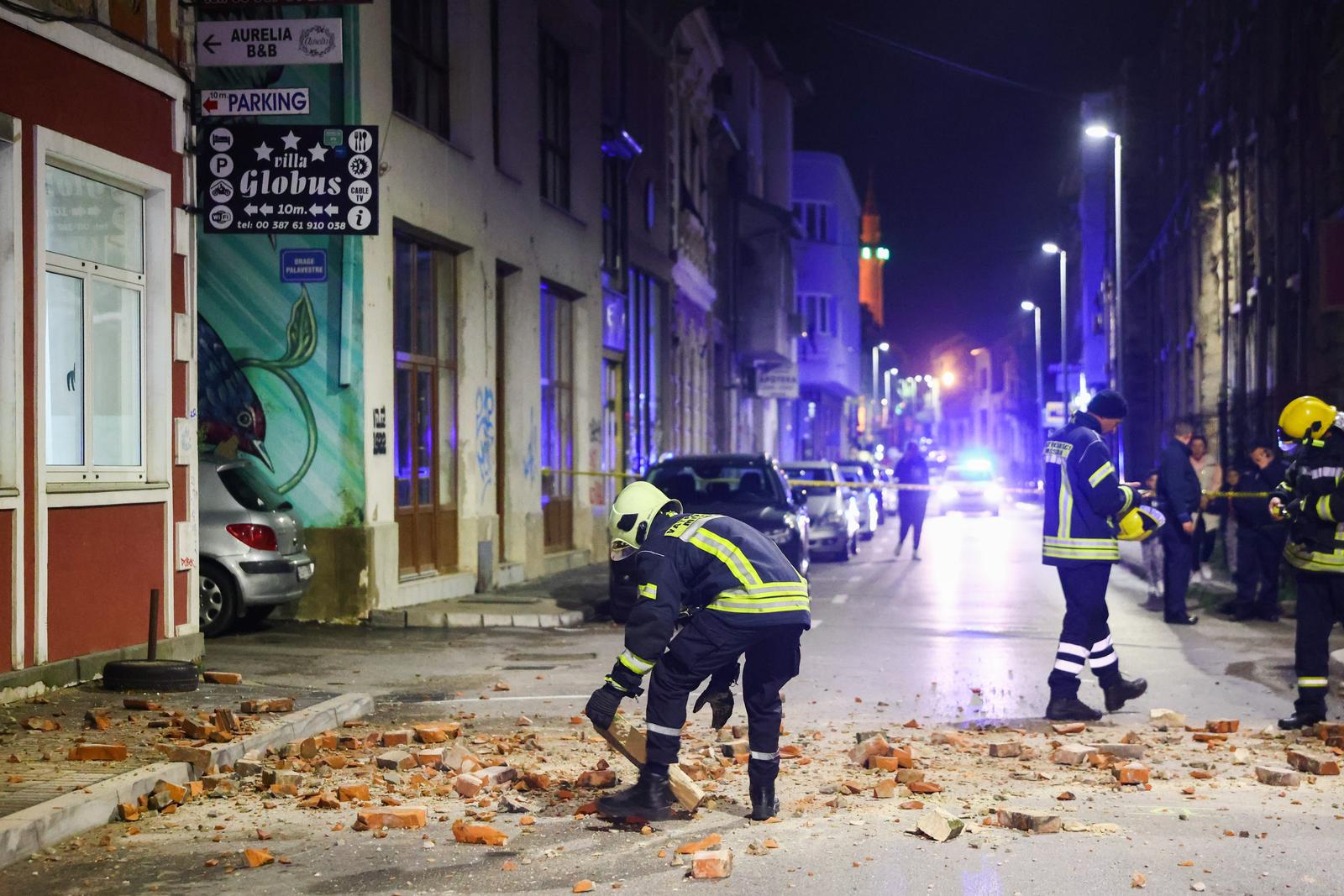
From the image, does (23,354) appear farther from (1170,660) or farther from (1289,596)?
(1289,596)

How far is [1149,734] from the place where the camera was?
8.93 metres

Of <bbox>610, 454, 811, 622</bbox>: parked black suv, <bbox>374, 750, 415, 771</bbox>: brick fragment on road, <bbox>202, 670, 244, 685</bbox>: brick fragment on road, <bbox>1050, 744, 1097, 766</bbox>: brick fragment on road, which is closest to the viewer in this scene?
<bbox>374, 750, 415, 771</bbox>: brick fragment on road

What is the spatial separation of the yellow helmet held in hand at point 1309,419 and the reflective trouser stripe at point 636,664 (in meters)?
4.92

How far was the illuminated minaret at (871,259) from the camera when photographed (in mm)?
125681

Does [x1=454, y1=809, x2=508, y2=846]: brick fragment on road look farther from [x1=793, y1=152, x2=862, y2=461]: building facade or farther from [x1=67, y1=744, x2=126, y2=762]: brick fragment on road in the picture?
[x1=793, y1=152, x2=862, y2=461]: building facade

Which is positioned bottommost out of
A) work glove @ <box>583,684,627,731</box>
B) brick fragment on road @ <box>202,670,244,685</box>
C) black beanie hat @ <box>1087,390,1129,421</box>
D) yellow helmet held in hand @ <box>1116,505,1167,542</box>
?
brick fragment on road @ <box>202,670,244,685</box>

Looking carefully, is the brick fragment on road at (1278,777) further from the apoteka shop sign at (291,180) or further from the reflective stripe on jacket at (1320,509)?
the apoteka shop sign at (291,180)

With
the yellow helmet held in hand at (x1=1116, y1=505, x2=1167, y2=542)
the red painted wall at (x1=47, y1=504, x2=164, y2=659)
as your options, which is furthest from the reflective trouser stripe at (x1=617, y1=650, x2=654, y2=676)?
the red painted wall at (x1=47, y1=504, x2=164, y2=659)

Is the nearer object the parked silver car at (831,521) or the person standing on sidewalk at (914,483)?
the parked silver car at (831,521)

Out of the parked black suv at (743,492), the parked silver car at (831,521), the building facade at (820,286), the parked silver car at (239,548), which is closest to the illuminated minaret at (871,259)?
the building facade at (820,286)

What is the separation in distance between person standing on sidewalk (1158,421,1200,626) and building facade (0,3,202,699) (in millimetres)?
9408

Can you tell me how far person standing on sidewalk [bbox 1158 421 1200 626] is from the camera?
15.5 meters

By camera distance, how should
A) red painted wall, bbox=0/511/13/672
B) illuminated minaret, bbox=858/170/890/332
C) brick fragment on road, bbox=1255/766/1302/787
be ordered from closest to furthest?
1. brick fragment on road, bbox=1255/766/1302/787
2. red painted wall, bbox=0/511/13/672
3. illuminated minaret, bbox=858/170/890/332

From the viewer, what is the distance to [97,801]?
6699 millimetres
